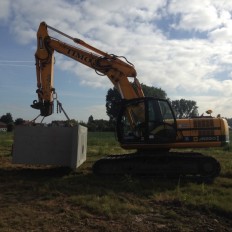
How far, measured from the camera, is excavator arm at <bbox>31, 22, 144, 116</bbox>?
13727mm

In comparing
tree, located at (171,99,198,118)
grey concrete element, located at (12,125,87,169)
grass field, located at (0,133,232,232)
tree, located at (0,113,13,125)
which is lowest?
grass field, located at (0,133,232,232)

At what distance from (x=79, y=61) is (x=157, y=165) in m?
4.42

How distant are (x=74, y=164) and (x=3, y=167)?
285 centimetres

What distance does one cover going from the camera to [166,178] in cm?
1278

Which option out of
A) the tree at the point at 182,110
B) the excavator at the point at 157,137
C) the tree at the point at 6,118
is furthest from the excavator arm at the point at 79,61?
the tree at the point at 6,118

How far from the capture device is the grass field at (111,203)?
734 centimetres

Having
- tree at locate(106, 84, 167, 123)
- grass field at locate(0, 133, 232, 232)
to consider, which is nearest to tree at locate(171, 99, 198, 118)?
tree at locate(106, 84, 167, 123)

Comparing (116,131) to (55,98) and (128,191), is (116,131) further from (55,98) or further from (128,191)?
(128,191)

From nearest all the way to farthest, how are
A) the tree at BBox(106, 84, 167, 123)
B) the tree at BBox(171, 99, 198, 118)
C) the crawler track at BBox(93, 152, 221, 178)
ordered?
the crawler track at BBox(93, 152, 221, 178) < the tree at BBox(106, 84, 167, 123) < the tree at BBox(171, 99, 198, 118)

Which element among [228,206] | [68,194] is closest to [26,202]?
[68,194]

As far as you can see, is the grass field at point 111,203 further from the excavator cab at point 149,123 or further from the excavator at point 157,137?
the excavator cab at point 149,123

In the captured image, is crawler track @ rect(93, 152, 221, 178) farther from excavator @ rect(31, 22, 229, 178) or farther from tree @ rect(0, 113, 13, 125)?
tree @ rect(0, 113, 13, 125)

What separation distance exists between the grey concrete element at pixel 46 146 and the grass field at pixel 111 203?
54cm

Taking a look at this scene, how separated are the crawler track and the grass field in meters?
0.31
